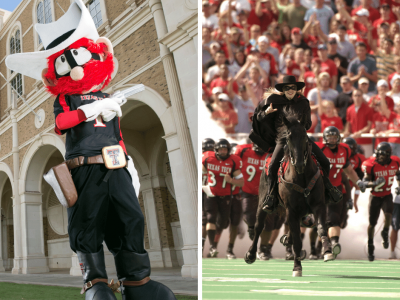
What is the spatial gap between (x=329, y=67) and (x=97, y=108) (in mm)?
9661

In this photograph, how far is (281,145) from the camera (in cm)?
461

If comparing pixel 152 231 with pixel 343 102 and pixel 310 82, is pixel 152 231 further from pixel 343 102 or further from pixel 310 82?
pixel 343 102

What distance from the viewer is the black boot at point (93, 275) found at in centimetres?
244

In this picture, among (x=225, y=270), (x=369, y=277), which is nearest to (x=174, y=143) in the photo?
(x=225, y=270)

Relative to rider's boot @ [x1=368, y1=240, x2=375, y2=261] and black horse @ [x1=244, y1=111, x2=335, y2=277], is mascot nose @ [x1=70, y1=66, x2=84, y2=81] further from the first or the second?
rider's boot @ [x1=368, y1=240, x2=375, y2=261]

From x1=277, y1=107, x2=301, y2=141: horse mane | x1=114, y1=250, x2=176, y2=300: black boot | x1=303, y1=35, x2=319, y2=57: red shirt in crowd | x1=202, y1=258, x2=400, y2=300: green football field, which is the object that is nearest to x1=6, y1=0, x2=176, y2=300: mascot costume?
x1=114, y1=250, x2=176, y2=300: black boot

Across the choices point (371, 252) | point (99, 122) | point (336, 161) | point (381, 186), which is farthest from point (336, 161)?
point (99, 122)

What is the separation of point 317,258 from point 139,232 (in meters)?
5.82

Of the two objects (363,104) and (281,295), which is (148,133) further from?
(281,295)

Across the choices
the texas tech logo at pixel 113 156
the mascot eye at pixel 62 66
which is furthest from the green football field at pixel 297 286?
the mascot eye at pixel 62 66

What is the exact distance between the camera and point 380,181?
7.51 metres

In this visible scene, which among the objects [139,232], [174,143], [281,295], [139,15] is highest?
[139,15]

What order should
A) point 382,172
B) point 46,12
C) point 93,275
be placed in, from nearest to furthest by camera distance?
1. point 93,275
2. point 382,172
3. point 46,12

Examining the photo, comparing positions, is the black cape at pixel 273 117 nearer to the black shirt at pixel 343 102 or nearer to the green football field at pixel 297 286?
the green football field at pixel 297 286
